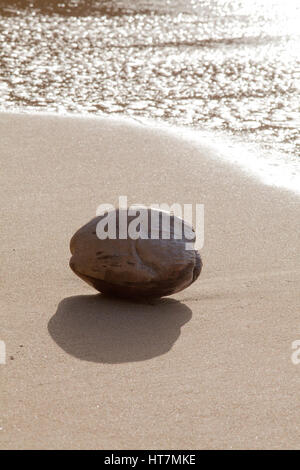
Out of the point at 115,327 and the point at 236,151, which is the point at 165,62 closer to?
the point at 236,151

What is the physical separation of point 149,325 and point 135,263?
Result: 245 millimetres

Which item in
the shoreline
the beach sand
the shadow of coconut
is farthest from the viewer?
the shoreline

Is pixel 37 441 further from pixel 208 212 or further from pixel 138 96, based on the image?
pixel 138 96

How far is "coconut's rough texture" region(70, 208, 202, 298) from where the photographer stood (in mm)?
3137

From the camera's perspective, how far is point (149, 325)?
3.11 m

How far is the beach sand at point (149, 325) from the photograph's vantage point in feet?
8.36

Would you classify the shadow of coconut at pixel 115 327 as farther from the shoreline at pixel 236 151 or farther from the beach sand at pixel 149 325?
the shoreline at pixel 236 151

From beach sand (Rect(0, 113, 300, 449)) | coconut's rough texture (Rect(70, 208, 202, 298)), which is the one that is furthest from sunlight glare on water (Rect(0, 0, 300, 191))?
coconut's rough texture (Rect(70, 208, 202, 298))

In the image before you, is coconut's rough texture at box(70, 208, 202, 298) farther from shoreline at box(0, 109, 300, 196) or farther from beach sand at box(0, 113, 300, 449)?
shoreline at box(0, 109, 300, 196)

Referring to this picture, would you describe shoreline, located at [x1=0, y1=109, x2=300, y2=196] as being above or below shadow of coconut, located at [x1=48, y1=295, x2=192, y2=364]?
above

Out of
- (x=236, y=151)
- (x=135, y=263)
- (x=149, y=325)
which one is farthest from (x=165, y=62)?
(x=149, y=325)

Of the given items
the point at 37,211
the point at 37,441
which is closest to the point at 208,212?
the point at 37,211

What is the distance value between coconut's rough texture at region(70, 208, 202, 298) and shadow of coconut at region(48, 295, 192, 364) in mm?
77
